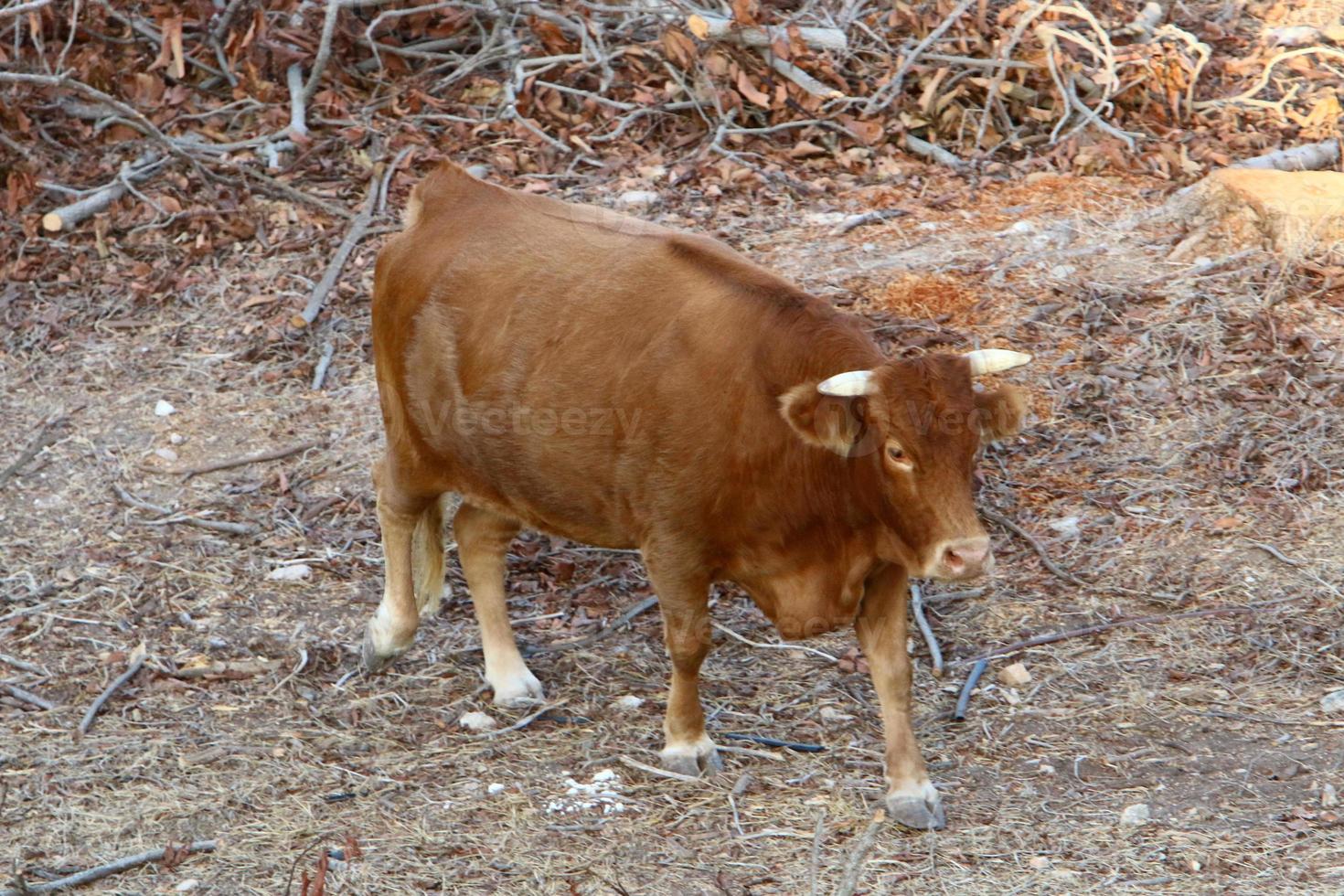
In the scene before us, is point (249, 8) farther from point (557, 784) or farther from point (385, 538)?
point (557, 784)

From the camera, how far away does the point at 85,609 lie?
6438mm

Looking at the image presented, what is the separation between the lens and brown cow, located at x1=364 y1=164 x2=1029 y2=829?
4.46 meters

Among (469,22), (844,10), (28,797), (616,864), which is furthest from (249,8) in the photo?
(616,864)

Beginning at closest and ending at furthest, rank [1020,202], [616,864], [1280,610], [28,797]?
1. [616,864]
2. [28,797]
3. [1280,610]
4. [1020,202]

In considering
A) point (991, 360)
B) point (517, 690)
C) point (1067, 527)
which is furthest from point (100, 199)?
point (991, 360)

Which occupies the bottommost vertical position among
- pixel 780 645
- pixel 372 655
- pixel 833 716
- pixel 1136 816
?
pixel 372 655

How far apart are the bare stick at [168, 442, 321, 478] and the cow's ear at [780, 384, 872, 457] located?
140 inches

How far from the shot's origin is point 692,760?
529 centimetres

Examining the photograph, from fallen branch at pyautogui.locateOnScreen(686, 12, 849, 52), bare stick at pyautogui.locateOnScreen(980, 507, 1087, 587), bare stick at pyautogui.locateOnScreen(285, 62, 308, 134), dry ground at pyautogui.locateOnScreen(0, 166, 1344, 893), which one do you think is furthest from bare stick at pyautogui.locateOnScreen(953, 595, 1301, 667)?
bare stick at pyautogui.locateOnScreen(285, 62, 308, 134)

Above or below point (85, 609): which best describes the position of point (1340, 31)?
above

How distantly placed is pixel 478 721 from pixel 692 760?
899 mm

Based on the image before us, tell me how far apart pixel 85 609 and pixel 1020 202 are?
508 cm

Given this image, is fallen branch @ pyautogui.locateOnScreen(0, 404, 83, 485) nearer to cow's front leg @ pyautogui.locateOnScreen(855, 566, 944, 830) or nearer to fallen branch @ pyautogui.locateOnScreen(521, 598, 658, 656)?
fallen branch @ pyautogui.locateOnScreen(521, 598, 658, 656)

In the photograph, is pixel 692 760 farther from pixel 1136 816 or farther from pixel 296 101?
pixel 296 101
